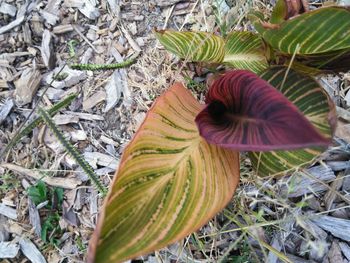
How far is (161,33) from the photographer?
1.09 m

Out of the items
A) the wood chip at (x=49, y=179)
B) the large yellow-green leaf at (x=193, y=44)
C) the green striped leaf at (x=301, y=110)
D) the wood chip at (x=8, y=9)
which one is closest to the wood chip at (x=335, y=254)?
the green striped leaf at (x=301, y=110)

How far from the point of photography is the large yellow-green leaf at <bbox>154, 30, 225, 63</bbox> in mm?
1101

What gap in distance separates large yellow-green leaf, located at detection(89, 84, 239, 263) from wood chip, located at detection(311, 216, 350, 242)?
1.00 ft

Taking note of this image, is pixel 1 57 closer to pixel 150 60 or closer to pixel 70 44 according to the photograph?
pixel 70 44

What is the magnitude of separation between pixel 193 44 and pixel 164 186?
383mm

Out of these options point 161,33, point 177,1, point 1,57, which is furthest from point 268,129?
point 1,57

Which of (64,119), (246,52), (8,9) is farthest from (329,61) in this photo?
(8,9)

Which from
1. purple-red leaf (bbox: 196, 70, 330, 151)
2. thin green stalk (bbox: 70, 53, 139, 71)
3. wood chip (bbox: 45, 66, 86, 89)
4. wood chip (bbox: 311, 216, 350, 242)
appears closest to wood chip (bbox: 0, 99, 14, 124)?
wood chip (bbox: 45, 66, 86, 89)

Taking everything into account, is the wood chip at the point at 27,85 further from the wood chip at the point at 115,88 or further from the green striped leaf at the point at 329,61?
Answer: the green striped leaf at the point at 329,61

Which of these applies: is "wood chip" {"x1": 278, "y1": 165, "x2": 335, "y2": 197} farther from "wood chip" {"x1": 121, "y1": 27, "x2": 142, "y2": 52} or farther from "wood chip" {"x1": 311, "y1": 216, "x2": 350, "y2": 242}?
"wood chip" {"x1": 121, "y1": 27, "x2": 142, "y2": 52}

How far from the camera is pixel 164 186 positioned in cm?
88

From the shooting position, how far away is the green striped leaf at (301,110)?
0.95m

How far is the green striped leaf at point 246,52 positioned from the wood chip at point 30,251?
0.66m

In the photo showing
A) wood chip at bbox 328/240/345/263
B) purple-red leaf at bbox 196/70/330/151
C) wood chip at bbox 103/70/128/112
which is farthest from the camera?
wood chip at bbox 103/70/128/112
